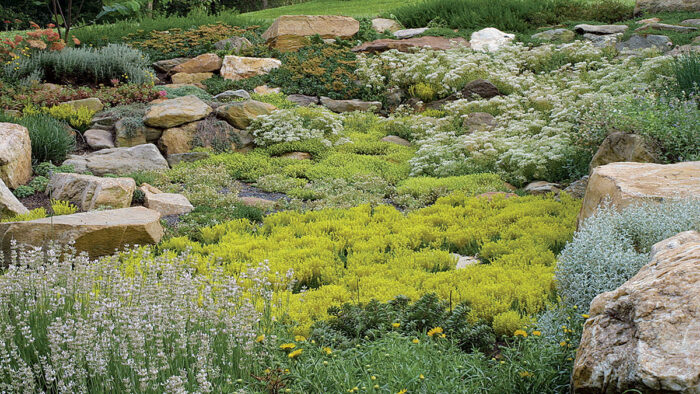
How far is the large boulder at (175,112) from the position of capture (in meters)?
10.3

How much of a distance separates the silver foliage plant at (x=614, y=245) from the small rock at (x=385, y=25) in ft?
47.0

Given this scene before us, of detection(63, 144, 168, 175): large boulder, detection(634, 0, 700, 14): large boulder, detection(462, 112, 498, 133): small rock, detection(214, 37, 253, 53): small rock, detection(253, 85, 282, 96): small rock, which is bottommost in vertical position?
detection(63, 144, 168, 175): large boulder

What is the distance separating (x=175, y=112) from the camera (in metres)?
10.4

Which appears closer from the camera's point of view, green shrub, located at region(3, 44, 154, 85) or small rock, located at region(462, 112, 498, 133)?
small rock, located at region(462, 112, 498, 133)

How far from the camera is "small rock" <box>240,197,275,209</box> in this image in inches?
311

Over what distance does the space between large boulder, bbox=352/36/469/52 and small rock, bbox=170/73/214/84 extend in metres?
3.66

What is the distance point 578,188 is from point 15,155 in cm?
695

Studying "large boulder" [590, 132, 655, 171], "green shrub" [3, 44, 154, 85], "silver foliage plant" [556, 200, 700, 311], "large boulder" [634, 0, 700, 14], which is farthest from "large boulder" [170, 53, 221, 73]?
"large boulder" [634, 0, 700, 14]

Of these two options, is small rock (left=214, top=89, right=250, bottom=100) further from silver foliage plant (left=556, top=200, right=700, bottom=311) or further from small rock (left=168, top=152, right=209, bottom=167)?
silver foliage plant (left=556, top=200, right=700, bottom=311)

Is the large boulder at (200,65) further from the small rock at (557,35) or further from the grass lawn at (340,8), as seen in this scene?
the small rock at (557,35)

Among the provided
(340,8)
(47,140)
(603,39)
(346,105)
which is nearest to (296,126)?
(346,105)

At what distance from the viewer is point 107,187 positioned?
23.8 ft

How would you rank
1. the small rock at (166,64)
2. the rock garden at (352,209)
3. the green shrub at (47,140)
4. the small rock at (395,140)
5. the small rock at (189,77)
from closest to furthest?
the rock garden at (352,209) → the green shrub at (47,140) → the small rock at (395,140) → the small rock at (189,77) → the small rock at (166,64)

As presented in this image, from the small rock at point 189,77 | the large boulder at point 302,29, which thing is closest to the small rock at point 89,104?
the small rock at point 189,77
